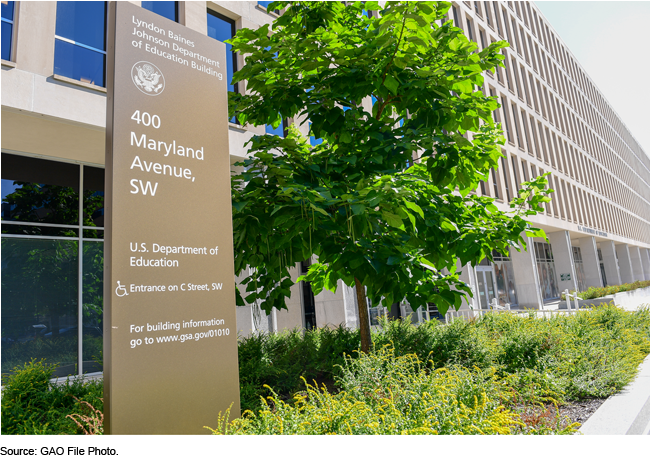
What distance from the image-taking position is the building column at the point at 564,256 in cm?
3531

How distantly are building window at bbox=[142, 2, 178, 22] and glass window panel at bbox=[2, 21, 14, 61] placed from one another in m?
3.27

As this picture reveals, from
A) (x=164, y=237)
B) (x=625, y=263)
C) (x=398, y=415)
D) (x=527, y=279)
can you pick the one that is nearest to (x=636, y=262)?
(x=625, y=263)

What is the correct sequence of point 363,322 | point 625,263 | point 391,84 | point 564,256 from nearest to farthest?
point 391,84
point 363,322
point 564,256
point 625,263

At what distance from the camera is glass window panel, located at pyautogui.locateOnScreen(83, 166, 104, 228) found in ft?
37.5

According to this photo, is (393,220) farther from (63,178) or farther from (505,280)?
(505,280)

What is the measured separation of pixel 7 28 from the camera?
895 centimetres

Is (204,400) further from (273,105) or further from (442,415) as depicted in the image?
(273,105)

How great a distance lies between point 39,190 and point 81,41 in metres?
3.74

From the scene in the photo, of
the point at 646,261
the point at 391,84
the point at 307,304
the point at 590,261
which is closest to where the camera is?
the point at 391,84

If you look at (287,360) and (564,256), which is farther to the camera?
(564,256)

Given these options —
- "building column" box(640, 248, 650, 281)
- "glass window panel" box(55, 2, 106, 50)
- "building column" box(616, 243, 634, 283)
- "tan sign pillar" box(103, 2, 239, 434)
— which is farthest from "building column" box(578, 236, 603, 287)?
"tan sign pillar" box(103, 2, 239, 434)

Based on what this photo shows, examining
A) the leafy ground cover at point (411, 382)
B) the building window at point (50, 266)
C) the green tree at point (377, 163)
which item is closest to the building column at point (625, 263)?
the leafy ground cover at point (411, 382)

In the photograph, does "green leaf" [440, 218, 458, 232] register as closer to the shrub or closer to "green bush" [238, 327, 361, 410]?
the shrub

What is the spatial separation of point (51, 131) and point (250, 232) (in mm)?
7302
